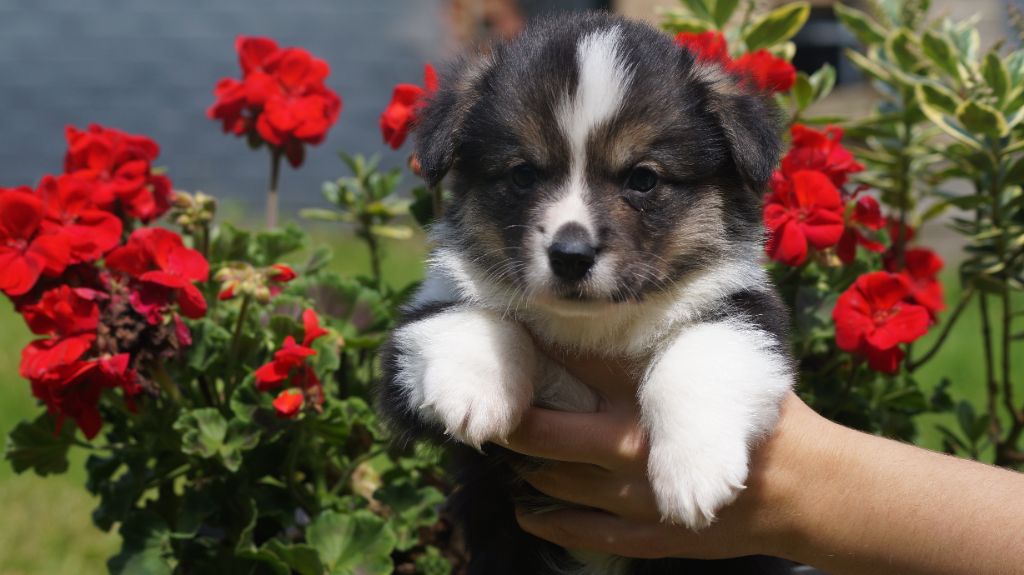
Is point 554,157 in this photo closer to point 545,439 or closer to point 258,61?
point 545,439

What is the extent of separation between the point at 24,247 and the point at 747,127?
170cm

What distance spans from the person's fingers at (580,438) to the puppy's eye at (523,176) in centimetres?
49

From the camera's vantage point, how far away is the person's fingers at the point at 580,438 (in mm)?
2279

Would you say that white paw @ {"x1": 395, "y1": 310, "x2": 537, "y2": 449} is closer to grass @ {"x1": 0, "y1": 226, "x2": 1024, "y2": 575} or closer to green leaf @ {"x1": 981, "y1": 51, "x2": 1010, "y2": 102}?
grass @ {"x1": 0, "y1": 226, "x2": 1024, "y2": 575}

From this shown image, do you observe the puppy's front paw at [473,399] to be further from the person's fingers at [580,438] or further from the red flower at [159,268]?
the red flower at [159,268]

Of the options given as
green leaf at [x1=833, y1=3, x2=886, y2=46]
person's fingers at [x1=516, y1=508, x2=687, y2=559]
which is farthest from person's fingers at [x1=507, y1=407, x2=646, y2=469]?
green leaf at [x1=833, y1=3, x2=886, y2=46]

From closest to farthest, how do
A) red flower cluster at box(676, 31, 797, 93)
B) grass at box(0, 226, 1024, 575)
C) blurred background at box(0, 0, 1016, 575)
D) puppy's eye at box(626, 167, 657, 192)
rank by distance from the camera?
puppy's eye at box(626, 167, 657, 192), red flower cluster at box(676, 31, 797, 93), grass at box(0, 226, 1024, 575), blurred background at box(0, 0, 1016, 575)

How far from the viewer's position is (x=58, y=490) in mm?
4496

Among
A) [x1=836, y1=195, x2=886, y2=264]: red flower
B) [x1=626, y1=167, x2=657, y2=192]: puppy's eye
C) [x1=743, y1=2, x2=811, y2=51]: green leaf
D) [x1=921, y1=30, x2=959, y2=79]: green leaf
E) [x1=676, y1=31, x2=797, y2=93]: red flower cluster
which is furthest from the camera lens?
[x1=743, y1=2, x2=811, y2=51]: green leaf

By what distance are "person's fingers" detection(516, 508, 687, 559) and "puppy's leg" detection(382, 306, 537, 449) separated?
1.09ft

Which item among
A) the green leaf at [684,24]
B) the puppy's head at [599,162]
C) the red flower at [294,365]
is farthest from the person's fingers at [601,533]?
the green leaf at [684,24]

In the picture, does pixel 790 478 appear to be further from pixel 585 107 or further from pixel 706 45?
pixel 706 45

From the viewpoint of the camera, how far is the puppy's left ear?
2.27m

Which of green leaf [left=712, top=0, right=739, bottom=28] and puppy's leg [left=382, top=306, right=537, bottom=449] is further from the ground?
green leaf [left=712, top=0, right=739, bottom=28]
